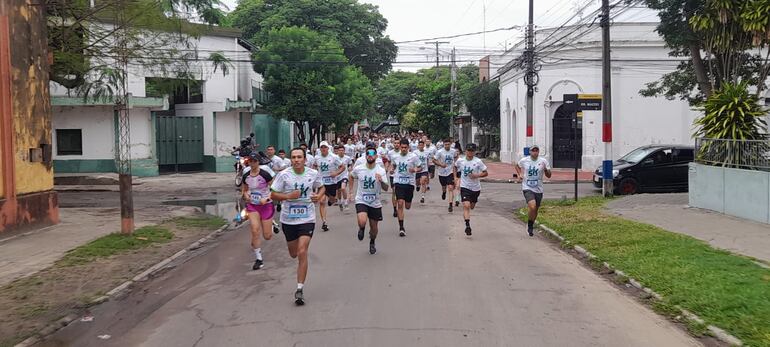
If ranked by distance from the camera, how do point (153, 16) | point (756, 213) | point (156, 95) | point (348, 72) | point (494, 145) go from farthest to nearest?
point (494, 145) → point (348, 72) → point (156, 95) → point (153, 16) → point (756, 213)

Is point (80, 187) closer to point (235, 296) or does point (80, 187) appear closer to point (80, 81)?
point (80, 81)

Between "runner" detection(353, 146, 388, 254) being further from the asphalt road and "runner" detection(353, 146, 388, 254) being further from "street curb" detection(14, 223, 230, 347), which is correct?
"street curb" detection(14, 223, 230, 347)

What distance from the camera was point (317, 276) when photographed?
8.39m

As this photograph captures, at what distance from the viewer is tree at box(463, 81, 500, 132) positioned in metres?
43.4

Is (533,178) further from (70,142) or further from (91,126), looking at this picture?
(70,142)

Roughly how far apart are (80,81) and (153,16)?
8.93 feet

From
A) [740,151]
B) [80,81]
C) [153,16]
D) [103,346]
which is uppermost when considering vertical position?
[153,16]

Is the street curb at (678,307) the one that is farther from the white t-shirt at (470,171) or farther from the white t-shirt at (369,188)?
the white t-shirt at (369,188)

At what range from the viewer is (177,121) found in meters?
30.1

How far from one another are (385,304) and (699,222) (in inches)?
335

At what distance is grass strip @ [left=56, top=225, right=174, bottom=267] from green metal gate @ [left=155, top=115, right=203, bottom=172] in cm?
1767

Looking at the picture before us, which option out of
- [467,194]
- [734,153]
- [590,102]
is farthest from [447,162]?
[734,153]

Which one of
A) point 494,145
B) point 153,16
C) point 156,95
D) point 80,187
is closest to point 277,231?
point 153,16

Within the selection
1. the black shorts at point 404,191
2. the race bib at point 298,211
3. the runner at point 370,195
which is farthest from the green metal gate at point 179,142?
the race bib at point 298,211
